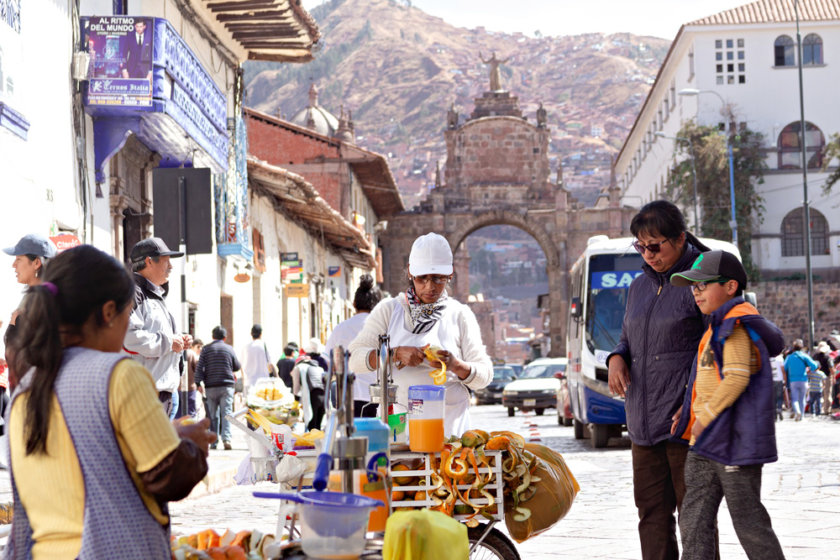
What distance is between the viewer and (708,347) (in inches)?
196

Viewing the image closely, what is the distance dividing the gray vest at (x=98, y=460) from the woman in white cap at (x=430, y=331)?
2.52m

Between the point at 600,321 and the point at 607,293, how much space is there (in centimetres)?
41

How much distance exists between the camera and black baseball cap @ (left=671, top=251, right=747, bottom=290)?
499 centimetres

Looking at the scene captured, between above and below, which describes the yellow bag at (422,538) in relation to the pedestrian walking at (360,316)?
below

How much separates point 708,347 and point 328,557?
225 centimetres

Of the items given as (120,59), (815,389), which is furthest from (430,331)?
(815,389)

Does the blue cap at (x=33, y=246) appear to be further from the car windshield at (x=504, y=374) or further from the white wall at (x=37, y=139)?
the car windshield at (x=504, y=374)

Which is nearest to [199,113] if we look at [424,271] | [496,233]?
[424,271]

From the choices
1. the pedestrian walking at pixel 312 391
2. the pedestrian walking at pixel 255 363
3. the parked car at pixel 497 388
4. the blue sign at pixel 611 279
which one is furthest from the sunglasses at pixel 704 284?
the parked car at pixel 497 388

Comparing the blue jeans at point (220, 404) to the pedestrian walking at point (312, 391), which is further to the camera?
the blue jeans at point (220, 404)

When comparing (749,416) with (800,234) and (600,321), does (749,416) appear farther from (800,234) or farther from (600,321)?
(800,234)

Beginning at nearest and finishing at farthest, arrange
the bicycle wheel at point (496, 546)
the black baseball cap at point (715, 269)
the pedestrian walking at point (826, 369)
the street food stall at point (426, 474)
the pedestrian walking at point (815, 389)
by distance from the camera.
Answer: the street food stall at point (426, 474)
the bicycle wheel at point (496, 546)
the black baseball cap at point (715, 269)
the pedestrian walking at point (815, 389)
the pedestrian walking at point (826, 369)

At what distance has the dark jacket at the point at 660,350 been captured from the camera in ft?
17.4

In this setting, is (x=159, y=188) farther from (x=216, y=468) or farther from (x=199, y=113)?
(x=216, y=468)
